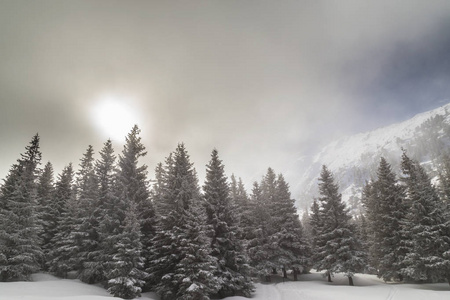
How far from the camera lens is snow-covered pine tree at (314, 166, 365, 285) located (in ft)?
83.7

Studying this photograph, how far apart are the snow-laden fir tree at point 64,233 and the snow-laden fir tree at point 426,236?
3397cm

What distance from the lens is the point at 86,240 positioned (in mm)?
20984

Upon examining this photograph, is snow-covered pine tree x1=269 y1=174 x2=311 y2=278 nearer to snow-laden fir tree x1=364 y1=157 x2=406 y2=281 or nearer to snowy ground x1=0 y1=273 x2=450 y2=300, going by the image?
snowy ground x1=0 y1=273 x2=450 y2=300

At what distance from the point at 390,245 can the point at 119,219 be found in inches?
1233

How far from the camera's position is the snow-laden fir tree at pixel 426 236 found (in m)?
20.9

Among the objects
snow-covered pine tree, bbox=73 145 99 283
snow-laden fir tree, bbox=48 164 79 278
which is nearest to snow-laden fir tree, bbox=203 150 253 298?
snow-covered pine tree, bbox=73 145 99 283

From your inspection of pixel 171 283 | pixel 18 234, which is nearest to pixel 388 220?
pixel 171 283

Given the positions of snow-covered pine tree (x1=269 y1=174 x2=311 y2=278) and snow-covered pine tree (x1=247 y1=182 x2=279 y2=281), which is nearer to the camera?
snow-covered pine tree (x1=247 y1=182 x2=279 y2=281)

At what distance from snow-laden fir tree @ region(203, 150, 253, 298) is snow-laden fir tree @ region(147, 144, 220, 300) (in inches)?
71.4

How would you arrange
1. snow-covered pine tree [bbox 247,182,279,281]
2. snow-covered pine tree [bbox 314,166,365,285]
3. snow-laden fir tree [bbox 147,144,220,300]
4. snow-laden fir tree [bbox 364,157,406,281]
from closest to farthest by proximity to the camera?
snow-laden fir tree [bbox 147,144,220,300] → snow-covered pine tree [bbox 314,166,365,285] → snow-laden fir tree [bbox 364,157,406,281] → snow-covered pine tree [bbox 247,182,279,281]

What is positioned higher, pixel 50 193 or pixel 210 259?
pixel 50 193

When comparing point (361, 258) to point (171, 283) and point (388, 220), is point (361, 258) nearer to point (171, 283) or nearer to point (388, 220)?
point (388, 220)

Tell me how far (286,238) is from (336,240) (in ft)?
22.7

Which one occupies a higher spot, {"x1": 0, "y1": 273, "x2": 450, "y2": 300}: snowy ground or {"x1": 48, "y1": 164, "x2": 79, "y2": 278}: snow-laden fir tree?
{"x1": 48, "y1": 164, "x2": 79, "y2": 278}: snow-laden fir tree
